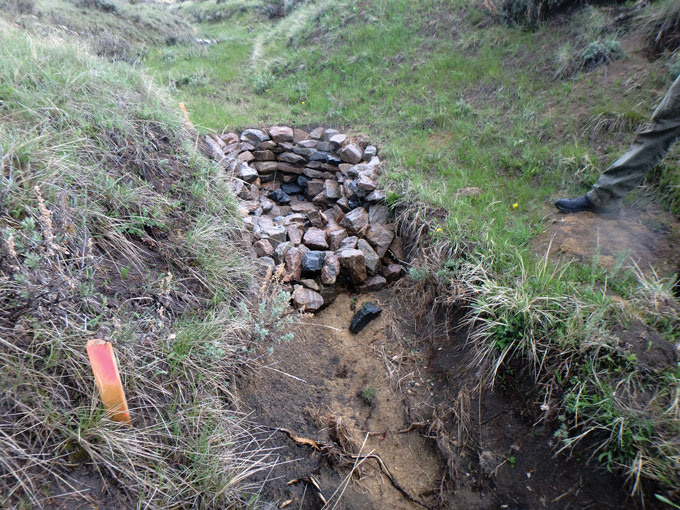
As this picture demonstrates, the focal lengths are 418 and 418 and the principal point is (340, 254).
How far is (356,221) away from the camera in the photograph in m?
5.11

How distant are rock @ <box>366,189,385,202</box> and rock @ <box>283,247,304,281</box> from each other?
120 centimetres

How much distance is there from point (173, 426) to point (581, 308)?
2.69 metres

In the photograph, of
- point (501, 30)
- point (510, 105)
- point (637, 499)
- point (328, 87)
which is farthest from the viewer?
point (328, 87)

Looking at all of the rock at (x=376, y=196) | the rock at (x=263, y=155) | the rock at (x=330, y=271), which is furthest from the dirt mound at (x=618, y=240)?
the rock at (x=263, y=155)

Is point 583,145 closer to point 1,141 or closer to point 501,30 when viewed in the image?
point 501,30

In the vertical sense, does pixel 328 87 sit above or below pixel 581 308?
above

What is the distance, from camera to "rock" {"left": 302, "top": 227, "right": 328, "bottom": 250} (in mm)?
4969

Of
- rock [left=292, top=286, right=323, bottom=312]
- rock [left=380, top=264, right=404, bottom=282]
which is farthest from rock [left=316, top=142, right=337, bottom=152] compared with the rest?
rock [left=292, top=286, right=323, bottom=312]

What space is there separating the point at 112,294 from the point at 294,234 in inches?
106

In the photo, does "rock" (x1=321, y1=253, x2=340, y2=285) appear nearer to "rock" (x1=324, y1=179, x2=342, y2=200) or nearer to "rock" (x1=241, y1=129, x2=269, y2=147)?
"rock" (x1=324, y1=179, x2=342, y2=200)

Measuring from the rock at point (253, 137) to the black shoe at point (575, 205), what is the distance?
429 centimetres

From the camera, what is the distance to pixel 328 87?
26.0ft

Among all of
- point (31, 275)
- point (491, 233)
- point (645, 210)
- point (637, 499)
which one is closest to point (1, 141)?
point (31, 275)

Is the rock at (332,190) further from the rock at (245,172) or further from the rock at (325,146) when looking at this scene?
the rock at (245,172)
